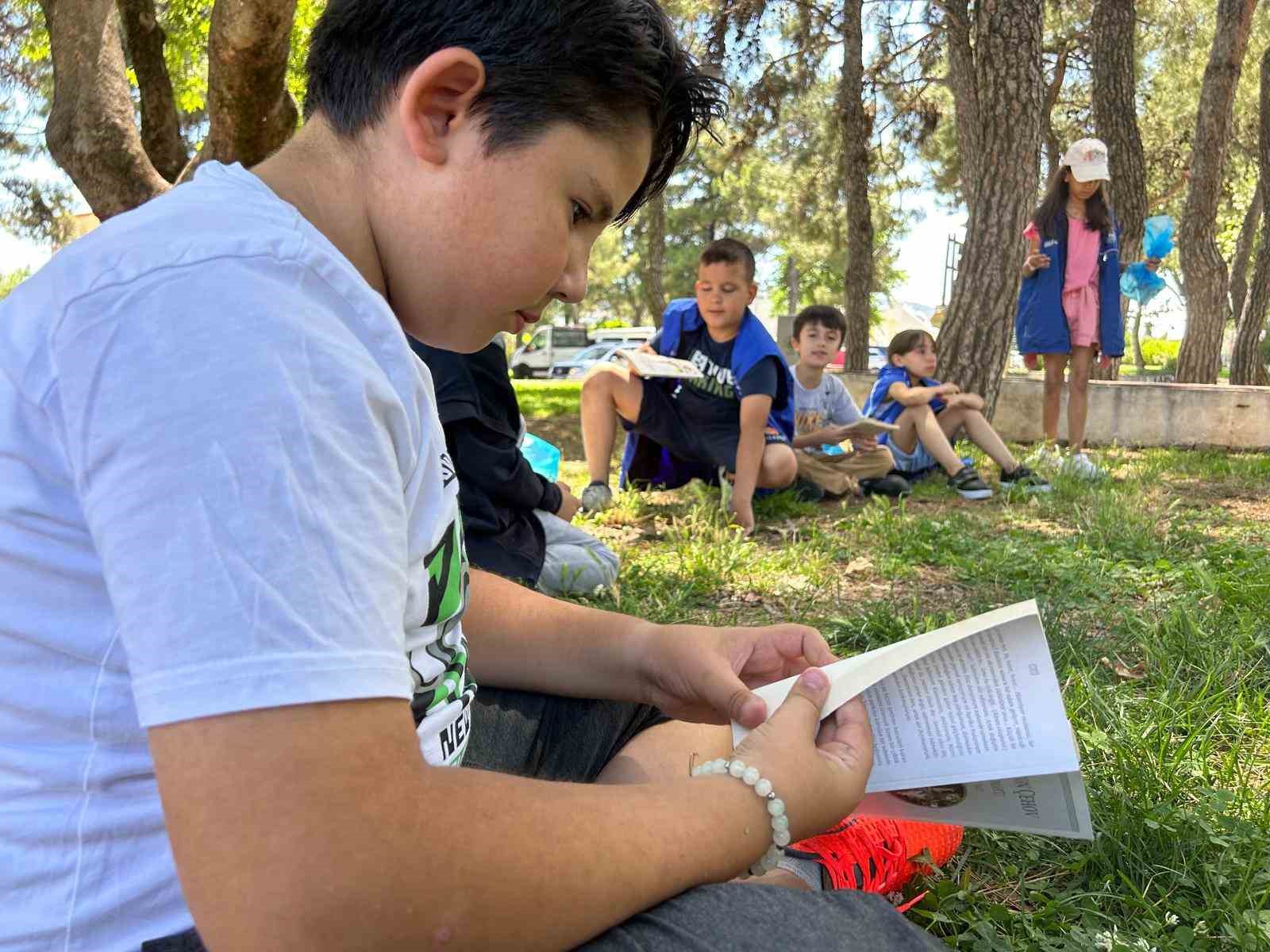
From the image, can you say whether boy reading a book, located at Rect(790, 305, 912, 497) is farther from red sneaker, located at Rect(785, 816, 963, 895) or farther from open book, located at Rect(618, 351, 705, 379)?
red sneaker, located at Rect(785, 816, 963, 895)

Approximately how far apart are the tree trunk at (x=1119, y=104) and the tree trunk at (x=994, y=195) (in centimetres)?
276

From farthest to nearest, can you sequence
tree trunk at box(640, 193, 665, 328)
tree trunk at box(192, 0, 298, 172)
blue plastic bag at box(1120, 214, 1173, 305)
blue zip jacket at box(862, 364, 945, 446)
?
tree trunk at box(640, 193, 665, 328) < blue plastic bag at box(1120, 214, 1173, 305) < blue zip jacket at box(862, 364, 945, 446) < tree trunk at box(192, 0, 298, 172)

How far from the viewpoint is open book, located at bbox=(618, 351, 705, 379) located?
477cm

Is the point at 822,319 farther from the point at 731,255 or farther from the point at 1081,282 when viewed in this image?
the point at 1081,282

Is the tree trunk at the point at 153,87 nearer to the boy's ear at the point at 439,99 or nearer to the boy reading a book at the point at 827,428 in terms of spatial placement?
the boy reading a book at the point at 827,428

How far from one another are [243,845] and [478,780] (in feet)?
0.60

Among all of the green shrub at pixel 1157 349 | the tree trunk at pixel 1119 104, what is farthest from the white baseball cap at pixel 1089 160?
the green shrub at pixel 1157 349

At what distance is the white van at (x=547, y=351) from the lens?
34406 mm

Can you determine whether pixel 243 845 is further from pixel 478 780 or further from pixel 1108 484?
pixel 1108 484

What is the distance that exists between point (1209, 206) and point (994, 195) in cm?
443

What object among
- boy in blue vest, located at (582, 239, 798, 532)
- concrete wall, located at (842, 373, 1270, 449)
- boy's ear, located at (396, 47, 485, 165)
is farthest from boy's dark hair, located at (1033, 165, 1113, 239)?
boy's ear, located at (396, 47, 485, 165)

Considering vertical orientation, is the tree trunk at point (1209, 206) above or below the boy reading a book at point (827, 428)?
above


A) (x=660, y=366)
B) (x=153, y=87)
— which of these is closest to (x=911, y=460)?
(x=660, y=366)

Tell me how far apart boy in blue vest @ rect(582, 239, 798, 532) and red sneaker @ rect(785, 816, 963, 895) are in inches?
127
